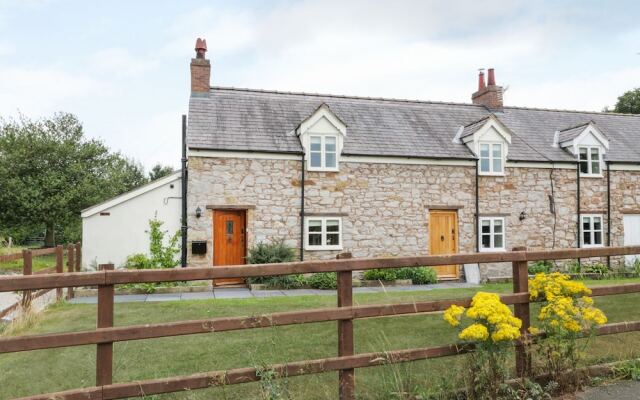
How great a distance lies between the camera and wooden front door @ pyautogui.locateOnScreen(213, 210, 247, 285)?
1457 centimetres

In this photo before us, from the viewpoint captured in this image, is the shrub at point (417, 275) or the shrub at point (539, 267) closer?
the shrub at point (417, 275)

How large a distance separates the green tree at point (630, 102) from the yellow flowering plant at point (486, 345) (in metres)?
45.2

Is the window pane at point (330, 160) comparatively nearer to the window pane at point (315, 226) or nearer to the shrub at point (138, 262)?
the window pane at point (315, 226)

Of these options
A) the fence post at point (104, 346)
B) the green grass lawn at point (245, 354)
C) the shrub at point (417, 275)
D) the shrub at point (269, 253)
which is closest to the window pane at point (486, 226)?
the shrub at point (417, 275)

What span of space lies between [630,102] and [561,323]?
1802 inches

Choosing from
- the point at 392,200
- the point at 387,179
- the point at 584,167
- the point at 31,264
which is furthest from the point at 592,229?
the point at 31,264

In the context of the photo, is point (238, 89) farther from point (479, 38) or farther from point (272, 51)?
point (479, 38)

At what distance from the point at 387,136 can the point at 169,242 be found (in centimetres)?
890

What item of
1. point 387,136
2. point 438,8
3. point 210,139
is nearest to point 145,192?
point 210,139

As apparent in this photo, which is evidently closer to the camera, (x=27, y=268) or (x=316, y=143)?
(x=27, y=268)

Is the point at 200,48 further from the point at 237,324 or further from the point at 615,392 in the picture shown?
the point at 615,392

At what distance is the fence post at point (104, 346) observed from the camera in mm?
3115

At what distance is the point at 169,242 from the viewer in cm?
1428

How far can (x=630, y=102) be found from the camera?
3988cm
